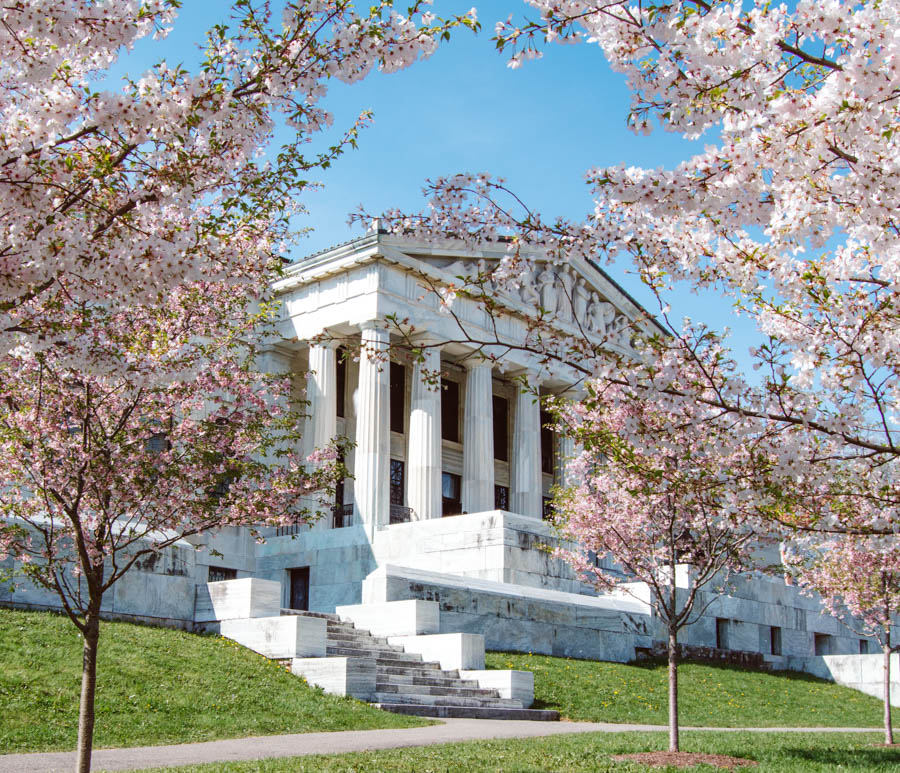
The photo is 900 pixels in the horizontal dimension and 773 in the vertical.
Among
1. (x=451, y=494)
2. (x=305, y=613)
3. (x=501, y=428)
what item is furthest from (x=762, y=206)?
(x=501, y=428)

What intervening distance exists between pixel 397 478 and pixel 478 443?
4746mm

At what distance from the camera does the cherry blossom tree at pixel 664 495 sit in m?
8.75

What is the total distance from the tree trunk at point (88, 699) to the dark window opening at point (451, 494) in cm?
3389

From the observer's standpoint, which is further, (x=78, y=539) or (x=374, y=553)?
(x=374, y=553)

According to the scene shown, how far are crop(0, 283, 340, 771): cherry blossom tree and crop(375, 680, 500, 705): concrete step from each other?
21.7 ft

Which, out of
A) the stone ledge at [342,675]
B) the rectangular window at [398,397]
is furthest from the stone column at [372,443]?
the stone ledge at [342,675]

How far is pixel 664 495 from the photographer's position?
1307 cm

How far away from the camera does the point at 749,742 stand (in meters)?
15.1

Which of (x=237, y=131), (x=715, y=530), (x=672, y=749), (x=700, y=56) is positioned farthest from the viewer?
(x=715, y=530)

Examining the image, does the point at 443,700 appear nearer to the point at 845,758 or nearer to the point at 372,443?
the point at 845,758

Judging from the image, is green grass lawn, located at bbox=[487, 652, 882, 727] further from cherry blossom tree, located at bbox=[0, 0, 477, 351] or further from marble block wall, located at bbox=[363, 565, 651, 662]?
cherry blossom tree, located at bbox=[0, 0, 477, 351]

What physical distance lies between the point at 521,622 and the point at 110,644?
35.1ft

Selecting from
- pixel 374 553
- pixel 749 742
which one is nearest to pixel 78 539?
pixel 749 742

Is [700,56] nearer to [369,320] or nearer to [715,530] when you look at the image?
[715,530]
